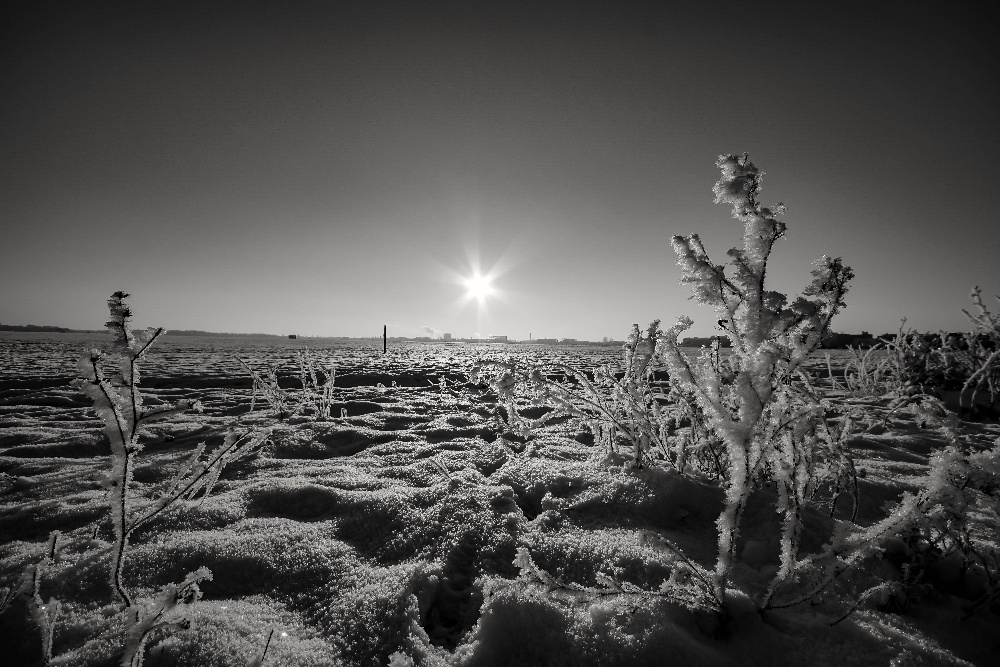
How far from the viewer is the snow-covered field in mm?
1015

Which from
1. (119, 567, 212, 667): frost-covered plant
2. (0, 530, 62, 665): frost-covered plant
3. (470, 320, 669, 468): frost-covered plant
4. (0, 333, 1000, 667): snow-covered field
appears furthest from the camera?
(470, 320, 669, 468): frost-covered plant

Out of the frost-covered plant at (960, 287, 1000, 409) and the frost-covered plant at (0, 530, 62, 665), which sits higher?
the frost-covered plant at (960, 287, 1000, 409)

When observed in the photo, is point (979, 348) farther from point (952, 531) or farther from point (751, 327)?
point (751, 327)

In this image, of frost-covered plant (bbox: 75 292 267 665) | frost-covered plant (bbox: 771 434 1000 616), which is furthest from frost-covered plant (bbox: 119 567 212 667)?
frost-covered plant (bbox: 771 434 1000 616)

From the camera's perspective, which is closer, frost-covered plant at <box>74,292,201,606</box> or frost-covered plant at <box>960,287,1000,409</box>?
frost-covered plant at <box>74,292,201,606</box>

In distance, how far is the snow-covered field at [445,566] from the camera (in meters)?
1.01

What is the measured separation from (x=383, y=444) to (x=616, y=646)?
252 centimetres

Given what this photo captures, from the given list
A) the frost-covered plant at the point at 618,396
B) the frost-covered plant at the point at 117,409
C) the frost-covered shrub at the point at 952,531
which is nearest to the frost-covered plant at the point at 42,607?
the frost-covered plant at the point at 117,409

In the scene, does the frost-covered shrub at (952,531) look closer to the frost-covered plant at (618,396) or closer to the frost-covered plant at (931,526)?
the frost-covered plant at (931,526)

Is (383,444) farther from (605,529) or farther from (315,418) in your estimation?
(605,529)

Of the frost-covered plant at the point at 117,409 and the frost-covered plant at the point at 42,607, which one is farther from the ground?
the frost-covered plant at the point at 117,409

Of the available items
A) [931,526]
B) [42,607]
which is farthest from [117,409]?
Answer: [931,526]

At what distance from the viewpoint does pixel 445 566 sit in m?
1.42

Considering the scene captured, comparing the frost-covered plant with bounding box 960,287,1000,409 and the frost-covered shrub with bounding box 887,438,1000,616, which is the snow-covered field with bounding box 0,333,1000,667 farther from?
the frost-covered plant with bounding box 960,287,1000,409
